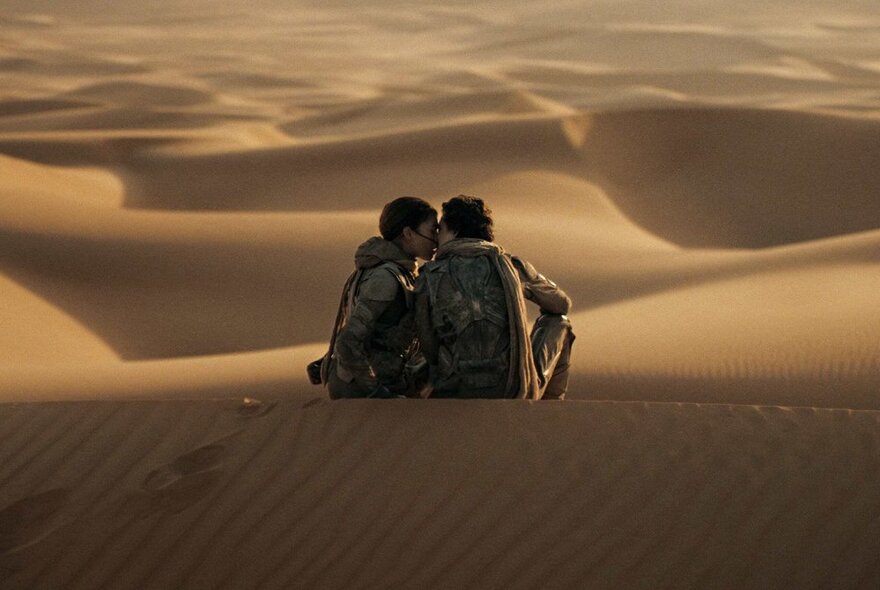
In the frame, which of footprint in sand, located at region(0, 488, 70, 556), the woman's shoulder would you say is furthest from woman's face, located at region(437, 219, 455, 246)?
footprint in sand, located at region(0, 488, 70, 556)

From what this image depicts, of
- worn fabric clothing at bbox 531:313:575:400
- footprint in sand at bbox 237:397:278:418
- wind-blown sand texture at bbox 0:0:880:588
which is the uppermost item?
worn fabric clothing at bbox 531:313:575:400

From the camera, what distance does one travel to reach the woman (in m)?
5.30

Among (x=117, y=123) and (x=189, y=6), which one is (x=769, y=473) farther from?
(x=189, y=6)

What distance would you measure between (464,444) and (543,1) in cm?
7850

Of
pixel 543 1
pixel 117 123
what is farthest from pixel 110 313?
pixel 543 1

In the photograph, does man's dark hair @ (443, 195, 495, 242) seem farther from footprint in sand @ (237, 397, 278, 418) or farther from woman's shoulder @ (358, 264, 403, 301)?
footprint in sand @ (237, 397, 278, 418)

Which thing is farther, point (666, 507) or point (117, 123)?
point (117, 123)

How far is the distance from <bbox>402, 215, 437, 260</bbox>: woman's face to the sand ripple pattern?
0.69m

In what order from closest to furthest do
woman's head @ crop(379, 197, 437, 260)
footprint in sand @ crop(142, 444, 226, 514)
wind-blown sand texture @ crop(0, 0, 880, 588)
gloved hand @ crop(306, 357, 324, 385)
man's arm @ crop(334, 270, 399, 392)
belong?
wind-blown sand texture @ crop(0, 0, 880, 588) → footprint in sand @ crop(142, 444, 226, 514) → man's arm @ crop(334, 270, 399, 392) → woman's head @ crop(379, 197, 437, 260) → gloved hand @ crop(306, 357, 324, 385)

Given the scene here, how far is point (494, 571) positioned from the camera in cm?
457

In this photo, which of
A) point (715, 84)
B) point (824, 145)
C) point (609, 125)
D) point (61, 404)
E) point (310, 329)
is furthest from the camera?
point (715, 84)

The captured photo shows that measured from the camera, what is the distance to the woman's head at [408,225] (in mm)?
5500

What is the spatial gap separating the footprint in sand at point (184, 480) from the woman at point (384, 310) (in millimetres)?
690

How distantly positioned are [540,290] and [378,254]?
0.76 meters
